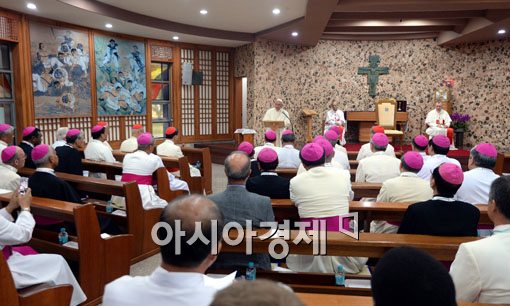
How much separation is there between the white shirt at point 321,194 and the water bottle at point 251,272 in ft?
2.69

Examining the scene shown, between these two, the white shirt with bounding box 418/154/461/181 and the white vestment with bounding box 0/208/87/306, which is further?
the white shirt with bounding box 418/154/461/181

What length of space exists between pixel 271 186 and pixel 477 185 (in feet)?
6.19

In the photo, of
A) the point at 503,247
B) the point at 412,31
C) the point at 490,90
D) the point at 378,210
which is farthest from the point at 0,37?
the point at 490,90

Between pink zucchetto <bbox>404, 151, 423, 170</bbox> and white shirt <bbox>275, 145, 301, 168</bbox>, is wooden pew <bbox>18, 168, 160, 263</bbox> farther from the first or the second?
pink zucchetto <bbox>404, 151, 423, 170</bbox>

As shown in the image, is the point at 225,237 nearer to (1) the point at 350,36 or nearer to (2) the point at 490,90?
(1) the point at 350,36

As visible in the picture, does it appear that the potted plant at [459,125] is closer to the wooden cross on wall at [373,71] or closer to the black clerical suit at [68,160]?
the wooden cross on wall at [373,71]

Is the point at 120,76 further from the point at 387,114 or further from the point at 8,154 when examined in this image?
the point at 387,114

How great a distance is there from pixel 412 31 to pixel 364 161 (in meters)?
8.42

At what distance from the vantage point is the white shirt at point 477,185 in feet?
12.3

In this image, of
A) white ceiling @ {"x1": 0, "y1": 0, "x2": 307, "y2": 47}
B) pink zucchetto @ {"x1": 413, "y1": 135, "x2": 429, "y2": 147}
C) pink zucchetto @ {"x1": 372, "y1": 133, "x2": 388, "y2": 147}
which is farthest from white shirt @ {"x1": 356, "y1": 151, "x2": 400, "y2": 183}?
white ceiling @ {"x1": 0, "y1": 0, "x2": 307, "y2": 47}

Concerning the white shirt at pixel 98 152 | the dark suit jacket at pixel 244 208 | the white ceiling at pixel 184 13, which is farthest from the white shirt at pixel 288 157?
the white ceiling at pixel 184 13

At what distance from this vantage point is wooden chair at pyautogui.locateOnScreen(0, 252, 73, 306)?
2367 millimetres

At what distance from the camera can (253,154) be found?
622 cm

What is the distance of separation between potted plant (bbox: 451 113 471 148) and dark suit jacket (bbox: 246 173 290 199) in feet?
33.4
